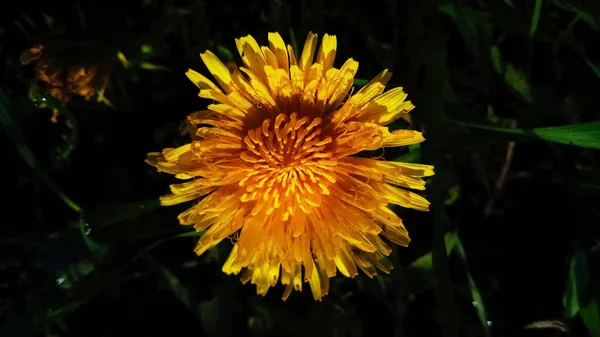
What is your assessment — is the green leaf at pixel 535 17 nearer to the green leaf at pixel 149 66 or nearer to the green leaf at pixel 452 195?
the green leaf at pixel 452 195

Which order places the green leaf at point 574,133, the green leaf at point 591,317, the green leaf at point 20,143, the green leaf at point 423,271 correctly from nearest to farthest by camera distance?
the green leaf at point 574,133 < the green leaf at point 591,317 < the green leaf at point 423,271 < the green leaf at point 20,143

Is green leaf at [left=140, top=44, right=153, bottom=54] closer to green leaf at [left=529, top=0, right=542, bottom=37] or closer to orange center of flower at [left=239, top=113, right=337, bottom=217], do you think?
orange center of flower at [left=239, top=113, right=337, bottom=217]

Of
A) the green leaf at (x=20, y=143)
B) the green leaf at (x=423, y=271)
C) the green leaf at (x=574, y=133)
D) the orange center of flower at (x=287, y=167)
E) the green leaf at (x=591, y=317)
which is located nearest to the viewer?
the orange center of flower at (x=287, y=167)

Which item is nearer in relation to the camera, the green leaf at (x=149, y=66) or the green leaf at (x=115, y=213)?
the green leaf at (x=115, y=213)

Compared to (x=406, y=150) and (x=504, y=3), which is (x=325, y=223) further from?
(x=504, y=3)

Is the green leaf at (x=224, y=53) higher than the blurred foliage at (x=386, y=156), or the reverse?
the green leaf at (x=224, y=53)

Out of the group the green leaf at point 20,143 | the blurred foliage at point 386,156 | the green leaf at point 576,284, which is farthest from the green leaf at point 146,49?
the green leaf at point 576,284
